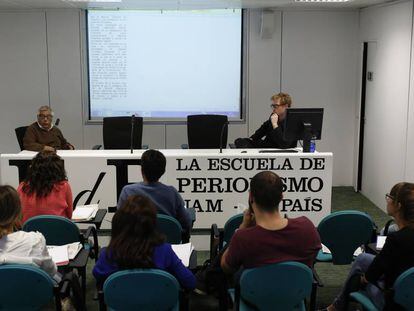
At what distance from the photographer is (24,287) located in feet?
9.21

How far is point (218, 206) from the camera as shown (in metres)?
5.52

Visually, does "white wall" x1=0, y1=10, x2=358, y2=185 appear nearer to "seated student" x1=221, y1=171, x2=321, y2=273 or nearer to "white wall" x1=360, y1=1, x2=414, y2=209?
"white wall" x1=360, y1=1, x2=414, y2=209

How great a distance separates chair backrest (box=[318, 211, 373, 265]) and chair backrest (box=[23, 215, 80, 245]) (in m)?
1.66

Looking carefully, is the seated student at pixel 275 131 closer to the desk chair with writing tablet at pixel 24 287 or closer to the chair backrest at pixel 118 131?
the chair backrest at pixel 118 131

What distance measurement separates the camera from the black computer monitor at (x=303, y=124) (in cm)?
561

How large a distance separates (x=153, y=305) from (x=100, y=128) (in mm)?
5450

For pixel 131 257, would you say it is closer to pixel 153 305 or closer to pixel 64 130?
pixel 153 305

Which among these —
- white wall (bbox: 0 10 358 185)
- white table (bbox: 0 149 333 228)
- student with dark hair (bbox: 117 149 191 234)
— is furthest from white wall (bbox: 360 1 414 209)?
student with dark hair (bbox: 117 149 191 234)

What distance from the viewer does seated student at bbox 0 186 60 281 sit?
2.88 meters

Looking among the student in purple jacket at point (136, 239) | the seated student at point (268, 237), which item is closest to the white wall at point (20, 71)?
the student in purple jacket at point (136, 239)

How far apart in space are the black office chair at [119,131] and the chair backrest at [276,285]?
4.30 meters

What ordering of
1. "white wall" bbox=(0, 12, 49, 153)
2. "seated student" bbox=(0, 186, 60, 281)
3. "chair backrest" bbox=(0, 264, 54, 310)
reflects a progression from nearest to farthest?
"chair backrest" bbox=(0, 264, 54, 310) < "seated student" bbox=(0, 186, 60, 281) < "white wall" bbox=(0, 12, 49, 153)

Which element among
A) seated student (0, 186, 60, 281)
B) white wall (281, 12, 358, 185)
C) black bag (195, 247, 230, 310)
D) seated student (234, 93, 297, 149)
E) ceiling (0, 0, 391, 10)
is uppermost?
ceiling (0, 0, 391, 10)

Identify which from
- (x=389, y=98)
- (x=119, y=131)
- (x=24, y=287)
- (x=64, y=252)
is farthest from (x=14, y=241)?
(x=389, y=98)
